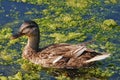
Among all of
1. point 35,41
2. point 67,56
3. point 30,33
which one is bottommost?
point 67,56

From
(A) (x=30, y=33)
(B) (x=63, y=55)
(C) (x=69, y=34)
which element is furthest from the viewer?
(C) (x=69, y=34)

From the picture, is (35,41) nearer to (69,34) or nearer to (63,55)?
(63,55)

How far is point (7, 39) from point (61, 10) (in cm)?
200

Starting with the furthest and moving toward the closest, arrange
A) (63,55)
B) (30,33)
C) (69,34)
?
(69,34) < (30,33) < (63,55)

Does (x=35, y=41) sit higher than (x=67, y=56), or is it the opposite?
(x=35, y=41)

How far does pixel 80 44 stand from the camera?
9.32 metres

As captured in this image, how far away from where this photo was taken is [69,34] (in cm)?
1023

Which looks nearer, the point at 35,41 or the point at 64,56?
the point at 64,56

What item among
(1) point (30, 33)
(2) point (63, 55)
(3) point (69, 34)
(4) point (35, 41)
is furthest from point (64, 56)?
(3) point (69, 34)

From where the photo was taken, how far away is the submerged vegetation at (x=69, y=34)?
8.86 meters

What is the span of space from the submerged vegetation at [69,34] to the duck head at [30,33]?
0.34 m

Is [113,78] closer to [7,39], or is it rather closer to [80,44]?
[80,44]

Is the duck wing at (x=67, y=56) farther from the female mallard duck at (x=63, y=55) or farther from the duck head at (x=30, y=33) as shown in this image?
the duck head at (x=30, y=33)

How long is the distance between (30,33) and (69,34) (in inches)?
46.7
